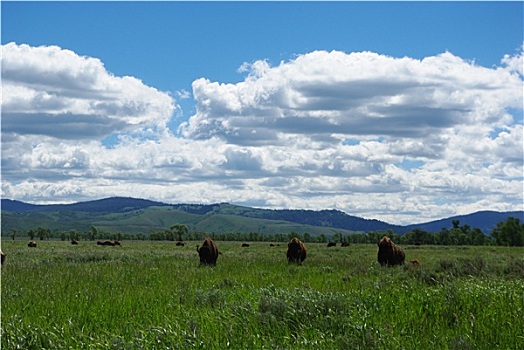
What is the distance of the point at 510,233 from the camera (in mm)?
112625

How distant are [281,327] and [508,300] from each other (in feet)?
14.5

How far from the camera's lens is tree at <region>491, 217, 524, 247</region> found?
11119 centimetres

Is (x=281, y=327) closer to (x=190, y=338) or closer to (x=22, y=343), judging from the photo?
(x=190, y=338)

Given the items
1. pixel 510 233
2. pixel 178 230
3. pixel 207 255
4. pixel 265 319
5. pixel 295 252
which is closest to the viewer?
pixel 265 319

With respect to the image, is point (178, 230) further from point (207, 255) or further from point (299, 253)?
point (207, 255)

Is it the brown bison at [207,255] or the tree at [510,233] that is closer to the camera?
the brown bison at [207,255]

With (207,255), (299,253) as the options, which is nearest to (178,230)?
(299,253)

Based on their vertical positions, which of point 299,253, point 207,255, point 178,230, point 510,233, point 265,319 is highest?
point 510,233

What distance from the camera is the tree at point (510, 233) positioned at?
11119 centimetres

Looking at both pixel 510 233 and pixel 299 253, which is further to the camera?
pixel 510 233

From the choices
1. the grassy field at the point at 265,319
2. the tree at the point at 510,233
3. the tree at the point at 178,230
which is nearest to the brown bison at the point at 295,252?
the grassy field at the point at 265,319

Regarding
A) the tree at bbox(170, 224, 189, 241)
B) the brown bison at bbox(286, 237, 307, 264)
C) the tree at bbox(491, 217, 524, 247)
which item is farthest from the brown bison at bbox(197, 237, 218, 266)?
the tree at bbox(170, 224, 189, 241)

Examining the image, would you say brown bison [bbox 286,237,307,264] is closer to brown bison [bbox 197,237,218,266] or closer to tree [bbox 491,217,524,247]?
brown bison [bbox 197,237,218,266]

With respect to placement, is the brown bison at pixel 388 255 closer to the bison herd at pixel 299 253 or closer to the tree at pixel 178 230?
the bison herd at pixel 299 253
